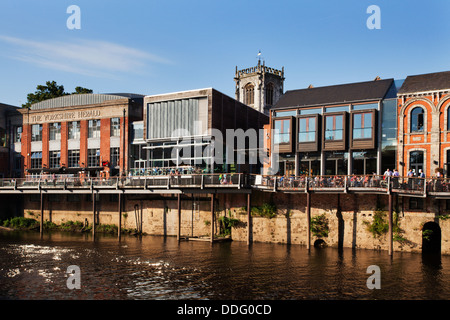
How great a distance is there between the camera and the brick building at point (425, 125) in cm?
3631

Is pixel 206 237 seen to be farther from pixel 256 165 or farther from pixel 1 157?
pixel 1 157

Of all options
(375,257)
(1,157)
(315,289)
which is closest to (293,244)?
(375,257)

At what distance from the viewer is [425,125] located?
121 feet

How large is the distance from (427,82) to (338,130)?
26.3 feet

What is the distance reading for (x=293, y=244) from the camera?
38312mm

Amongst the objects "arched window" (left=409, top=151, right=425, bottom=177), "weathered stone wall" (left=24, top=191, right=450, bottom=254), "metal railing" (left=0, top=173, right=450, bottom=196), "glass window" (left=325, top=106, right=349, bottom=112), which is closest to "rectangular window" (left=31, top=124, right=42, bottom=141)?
"metal railing" (left=0, top=173, right=450, bottom=196)

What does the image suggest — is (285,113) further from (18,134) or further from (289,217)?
(18,134)

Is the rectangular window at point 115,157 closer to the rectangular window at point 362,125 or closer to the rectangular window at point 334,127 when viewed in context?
the rectangular window at point 334,127

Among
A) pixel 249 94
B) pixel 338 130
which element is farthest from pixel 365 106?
pixel 249 94

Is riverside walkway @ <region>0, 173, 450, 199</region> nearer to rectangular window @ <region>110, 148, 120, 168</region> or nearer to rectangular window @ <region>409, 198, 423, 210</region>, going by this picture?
rectangular window @ <region>409, 198, 423, 210</region>

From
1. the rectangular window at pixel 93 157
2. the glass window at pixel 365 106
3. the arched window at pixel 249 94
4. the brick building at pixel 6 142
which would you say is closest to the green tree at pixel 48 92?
the brick building at pixel 6 142

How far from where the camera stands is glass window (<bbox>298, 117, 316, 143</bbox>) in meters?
41.4

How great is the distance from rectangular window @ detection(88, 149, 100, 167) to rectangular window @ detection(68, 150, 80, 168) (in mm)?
1730
